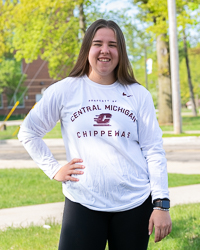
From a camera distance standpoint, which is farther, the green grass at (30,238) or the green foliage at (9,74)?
the green foliage at (9,74)

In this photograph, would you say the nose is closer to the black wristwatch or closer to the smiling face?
the smiling face

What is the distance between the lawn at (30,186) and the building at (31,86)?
45208 mm

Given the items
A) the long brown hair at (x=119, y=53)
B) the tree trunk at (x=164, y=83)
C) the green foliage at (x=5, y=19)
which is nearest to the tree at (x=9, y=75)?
the green foliage at (x=5, y=19)

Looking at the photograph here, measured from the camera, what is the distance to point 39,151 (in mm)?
2518

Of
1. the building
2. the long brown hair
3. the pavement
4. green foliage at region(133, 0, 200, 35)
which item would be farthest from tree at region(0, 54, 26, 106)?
the long brown hair

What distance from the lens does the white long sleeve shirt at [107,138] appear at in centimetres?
230

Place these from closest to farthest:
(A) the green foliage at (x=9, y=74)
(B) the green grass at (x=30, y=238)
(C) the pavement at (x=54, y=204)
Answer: (B) the green grass at (x=30, y=238) → (C) the pavement at (x=54, y=204) → (A) the green foliage at (x=9, y=74)

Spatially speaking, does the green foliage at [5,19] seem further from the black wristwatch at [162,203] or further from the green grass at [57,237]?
the black wristwatch at [162,203]

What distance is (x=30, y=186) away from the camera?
26.3 feet

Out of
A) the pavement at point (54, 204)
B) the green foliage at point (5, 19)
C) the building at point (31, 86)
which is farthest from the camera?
the building at point (31, 86)

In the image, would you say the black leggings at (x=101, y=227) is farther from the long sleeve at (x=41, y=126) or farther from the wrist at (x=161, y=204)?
the long sleeve at (x=41, y=126)

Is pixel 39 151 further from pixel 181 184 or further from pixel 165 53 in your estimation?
pixel 165 53

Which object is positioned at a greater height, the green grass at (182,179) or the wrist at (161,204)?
the wrist at (161,204)

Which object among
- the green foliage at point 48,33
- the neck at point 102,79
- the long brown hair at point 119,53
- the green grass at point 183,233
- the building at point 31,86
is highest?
the long brown hair at point 119,53
